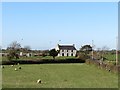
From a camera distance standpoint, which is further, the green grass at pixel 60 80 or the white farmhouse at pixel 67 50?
the white farmhouse at pixel 67 50

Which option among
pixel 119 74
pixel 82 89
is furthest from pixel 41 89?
pixel 119 74

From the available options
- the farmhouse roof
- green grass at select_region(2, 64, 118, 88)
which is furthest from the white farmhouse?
green grass at select_region(2, 64, 118, 88)

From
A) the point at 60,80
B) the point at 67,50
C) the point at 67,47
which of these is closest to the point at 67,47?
the point at 67,47

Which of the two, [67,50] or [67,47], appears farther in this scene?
[67,47]

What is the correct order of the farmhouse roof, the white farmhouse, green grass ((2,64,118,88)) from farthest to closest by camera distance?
the farmhouse roof
the white farmhouse
green grass ((2,64,118,88))

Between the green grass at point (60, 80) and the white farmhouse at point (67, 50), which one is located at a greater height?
the white farmhouse at point (67, 50)

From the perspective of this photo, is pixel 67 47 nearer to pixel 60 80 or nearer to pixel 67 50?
pixel 67 50

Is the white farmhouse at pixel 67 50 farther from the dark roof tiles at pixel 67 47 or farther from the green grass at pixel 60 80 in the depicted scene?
the green grass at pixel 60 80

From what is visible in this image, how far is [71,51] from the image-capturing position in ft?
356

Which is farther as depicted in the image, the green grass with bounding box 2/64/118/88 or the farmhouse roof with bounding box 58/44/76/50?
the farmhouse roof with bounding box 58/44/76/50

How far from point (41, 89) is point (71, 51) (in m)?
93.4

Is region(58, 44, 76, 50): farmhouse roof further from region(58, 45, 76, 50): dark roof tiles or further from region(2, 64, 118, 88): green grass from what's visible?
region(2, 64, 118, 88): green grass

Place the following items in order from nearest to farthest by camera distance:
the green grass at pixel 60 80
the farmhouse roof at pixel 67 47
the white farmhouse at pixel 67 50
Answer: the green grass at pixel 60 80, the white farmhouse at pixel 67 50, the farmhouse roof at pixel 67 47

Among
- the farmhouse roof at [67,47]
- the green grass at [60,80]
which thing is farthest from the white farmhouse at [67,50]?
the green grass at [60,80]
